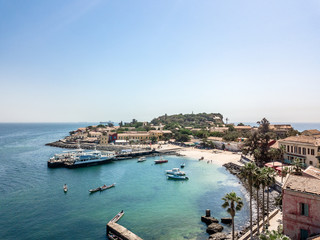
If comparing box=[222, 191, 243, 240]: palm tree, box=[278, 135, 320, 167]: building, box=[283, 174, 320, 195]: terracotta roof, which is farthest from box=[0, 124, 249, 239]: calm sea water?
box=[278, 135, 320, 167]: building

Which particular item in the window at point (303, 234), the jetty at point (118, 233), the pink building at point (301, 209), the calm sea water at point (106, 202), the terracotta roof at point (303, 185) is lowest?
the calm sea water at point (106, 202)

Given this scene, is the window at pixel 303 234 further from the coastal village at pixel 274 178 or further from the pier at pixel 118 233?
the pier at pixel 118 233

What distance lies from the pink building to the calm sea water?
10968 mm

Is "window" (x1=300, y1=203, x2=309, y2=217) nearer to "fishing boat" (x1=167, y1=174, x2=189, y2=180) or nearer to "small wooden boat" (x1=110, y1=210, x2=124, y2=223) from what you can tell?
"small wooden boat" (x1=110, y1=210, x2=124, y2=223)

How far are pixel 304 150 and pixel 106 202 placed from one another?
46.4m

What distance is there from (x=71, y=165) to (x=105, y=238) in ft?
158

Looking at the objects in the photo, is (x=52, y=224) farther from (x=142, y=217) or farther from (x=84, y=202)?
(x=142, y=217)

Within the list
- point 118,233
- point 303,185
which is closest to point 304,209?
point 303,185

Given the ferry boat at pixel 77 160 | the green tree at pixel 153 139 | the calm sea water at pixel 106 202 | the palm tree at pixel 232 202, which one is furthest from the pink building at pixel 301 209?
the green tree at pixel 153 139

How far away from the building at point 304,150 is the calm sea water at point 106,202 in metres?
16.0

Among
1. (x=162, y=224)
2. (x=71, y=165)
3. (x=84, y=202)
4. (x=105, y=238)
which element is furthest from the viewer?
(x=71, y=165)

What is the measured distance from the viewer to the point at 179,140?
391ft

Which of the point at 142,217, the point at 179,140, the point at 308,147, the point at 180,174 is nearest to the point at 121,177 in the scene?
the point at 180,174

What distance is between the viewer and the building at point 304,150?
145 ft
